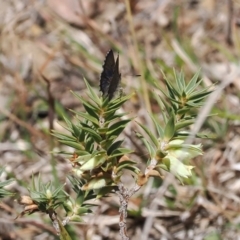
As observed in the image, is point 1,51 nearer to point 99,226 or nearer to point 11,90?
point 11,90

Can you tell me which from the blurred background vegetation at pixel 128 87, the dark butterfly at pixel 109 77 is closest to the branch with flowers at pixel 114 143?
the dark butterfly at pixel 109 77

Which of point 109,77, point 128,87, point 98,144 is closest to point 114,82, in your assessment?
point 109,77

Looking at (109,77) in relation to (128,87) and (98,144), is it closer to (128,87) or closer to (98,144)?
(98,144)

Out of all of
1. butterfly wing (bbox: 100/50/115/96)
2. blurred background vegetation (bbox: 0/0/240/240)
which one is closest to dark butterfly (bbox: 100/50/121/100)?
butterfly wing (bbox: 100/50/115/96)

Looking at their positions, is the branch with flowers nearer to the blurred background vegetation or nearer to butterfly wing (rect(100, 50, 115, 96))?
butterfly wing (rect(100, 50, 115, 96))

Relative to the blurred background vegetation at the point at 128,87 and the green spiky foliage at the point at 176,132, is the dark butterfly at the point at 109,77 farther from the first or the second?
the blurred background vegetation at the point at 128,87

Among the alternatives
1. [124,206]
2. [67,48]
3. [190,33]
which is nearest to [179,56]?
[190,33]
